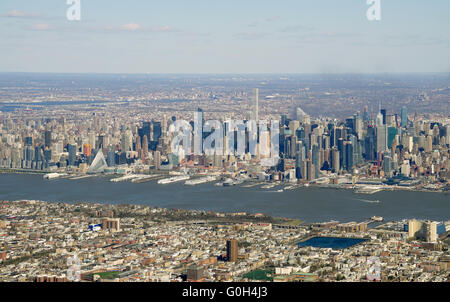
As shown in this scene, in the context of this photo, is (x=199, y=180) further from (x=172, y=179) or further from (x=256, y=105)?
(x=256, y=105)

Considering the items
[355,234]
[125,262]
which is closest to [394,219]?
[355,234]

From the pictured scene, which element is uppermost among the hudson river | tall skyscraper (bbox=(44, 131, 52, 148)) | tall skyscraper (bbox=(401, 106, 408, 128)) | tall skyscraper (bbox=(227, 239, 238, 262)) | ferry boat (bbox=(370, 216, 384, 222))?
tall skyscraper (bbox=(401, 106, 408, 128))

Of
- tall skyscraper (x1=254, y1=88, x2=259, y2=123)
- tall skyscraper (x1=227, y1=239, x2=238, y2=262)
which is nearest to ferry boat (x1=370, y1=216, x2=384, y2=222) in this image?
tall skyscraper (x1=227, y1=239, x2=238, y2=262)

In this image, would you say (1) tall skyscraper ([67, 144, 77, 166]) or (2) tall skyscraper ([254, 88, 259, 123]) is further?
(2) tall skyscraper ([254, 88, 259, 123])

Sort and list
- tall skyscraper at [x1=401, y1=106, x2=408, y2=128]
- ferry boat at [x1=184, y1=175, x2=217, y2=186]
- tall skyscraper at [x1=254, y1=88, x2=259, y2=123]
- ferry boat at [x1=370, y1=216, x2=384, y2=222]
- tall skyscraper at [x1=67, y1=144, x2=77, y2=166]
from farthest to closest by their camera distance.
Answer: tall skyscraper at [x1=254, y1=88, x2=259, y2=123] < tall skyscraper at [x1=401, y1=106, x2=408, y2=128] < tall skyscraper at [x1=67, y1=144, x2=77, y2=166] < ferry boat at [x1=184, y1=175, x2=217, y2=186] < ferry boat at [x1=370, y1=216, x2=384, y2=222]

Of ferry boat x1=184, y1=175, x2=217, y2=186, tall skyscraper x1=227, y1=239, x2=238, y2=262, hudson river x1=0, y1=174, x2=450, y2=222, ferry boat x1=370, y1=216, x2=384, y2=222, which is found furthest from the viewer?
ferry boat x1=184, y1=175, x2=217, y2=186

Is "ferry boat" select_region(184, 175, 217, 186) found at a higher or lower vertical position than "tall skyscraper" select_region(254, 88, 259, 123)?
lower

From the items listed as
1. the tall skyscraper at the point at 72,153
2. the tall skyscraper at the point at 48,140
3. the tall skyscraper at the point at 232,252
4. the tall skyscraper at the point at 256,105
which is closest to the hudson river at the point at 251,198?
the tall skyscraper at the point at 72,153

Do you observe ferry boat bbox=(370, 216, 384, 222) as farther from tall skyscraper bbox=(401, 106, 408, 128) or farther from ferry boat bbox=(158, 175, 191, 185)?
tall skyscraper bbox=(401, 106, 408, 128)
